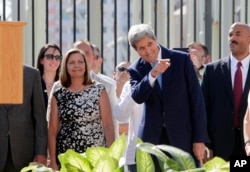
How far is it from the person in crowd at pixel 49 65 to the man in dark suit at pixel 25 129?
746 mm

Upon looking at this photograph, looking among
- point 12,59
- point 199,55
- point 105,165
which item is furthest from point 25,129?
point 105,165

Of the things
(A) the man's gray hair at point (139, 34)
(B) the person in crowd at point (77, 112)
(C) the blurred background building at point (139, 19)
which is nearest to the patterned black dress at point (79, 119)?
(B) the person in crowd at point (77, 112)

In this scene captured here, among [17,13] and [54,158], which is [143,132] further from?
[17,13]

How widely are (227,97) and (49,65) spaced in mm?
1612

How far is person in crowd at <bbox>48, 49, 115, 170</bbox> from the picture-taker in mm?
7418

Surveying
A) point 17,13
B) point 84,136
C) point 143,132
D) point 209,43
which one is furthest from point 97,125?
point 209,43

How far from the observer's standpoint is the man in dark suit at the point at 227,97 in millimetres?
7500

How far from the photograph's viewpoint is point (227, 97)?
7527 millimetres

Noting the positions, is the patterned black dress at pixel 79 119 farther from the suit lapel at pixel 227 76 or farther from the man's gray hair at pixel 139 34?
the suit lapel at pixel 227 76

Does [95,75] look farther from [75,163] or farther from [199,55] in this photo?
[75,163]

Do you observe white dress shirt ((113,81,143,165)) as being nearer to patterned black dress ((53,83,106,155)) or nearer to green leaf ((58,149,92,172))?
patterned black dress ((53,83,106,155))

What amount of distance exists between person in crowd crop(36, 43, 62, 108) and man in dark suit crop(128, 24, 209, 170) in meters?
1.46

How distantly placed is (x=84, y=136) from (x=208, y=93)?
1.07m

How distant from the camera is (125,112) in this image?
7.22 m
